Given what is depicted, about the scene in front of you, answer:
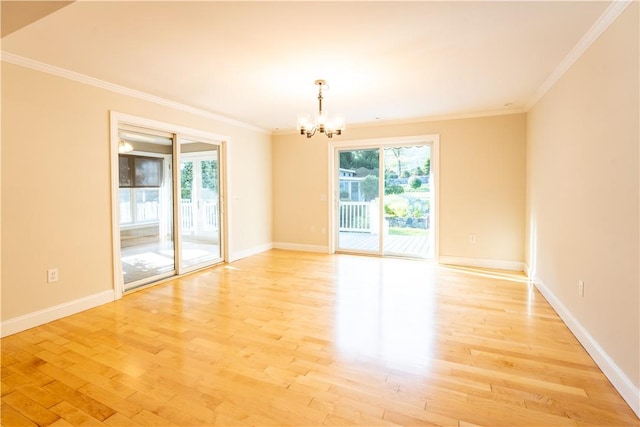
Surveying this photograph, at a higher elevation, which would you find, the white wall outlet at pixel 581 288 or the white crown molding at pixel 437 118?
the white crown molding at pixel 437 118

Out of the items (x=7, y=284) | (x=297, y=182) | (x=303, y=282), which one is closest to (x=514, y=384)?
(x=303, y=282)

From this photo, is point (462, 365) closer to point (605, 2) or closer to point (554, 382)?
point (554, 382)

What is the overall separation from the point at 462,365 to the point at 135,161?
414cm

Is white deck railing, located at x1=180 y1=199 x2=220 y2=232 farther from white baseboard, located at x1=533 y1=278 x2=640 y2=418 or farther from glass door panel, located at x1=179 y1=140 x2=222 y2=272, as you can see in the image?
white baseboard, located at x1=533 y1=278 x2=640 y2=418

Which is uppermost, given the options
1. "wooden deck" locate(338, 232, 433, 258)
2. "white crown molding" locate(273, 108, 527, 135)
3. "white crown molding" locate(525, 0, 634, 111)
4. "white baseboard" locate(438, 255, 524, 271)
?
"white crown molding" locate(273, 108, 527, 135)

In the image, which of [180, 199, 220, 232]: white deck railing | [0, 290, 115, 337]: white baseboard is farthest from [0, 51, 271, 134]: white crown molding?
[0, 290, 115, 337]: white baseboard

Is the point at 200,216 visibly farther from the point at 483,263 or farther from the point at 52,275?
the point at 483,263

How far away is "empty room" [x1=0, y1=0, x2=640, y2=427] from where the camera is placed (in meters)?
1.93

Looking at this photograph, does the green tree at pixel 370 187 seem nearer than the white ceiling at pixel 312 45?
No

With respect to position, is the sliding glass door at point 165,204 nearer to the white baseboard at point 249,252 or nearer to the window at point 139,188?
the window at point 139,188

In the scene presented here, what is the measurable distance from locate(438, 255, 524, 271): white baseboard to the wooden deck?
12.0 inches

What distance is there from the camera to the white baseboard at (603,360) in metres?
1.80

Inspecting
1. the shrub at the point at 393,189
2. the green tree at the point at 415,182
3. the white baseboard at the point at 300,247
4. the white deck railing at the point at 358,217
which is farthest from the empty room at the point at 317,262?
the white deck railing at the point at 358,217

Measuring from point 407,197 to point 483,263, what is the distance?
1.60m
